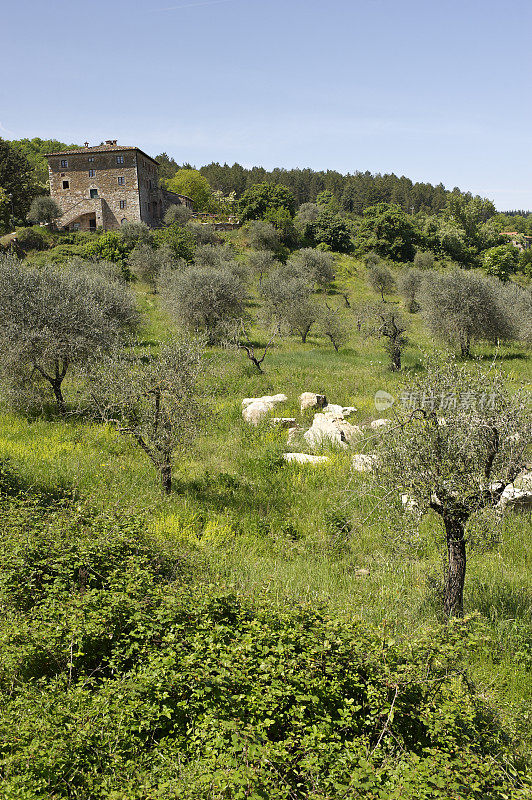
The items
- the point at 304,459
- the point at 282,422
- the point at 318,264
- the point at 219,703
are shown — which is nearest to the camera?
the point at 219,703

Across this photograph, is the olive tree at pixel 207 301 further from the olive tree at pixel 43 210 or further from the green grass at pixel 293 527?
the olive tree at pixel 43 210

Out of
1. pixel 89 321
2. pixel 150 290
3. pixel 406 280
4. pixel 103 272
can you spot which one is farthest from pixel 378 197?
pixel 89 321

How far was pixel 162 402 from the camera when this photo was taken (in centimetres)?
1128

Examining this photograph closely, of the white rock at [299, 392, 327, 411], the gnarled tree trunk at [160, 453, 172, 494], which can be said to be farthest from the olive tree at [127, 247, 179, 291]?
the gnarled tree trunk at [160, 453, 172, 494]

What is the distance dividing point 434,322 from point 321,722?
25.7 m

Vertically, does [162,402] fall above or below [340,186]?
below

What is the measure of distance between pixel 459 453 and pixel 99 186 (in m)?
69.9

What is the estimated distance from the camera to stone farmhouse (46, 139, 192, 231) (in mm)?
64062

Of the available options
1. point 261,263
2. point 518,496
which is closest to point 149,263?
point 261,263

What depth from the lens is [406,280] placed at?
158ft

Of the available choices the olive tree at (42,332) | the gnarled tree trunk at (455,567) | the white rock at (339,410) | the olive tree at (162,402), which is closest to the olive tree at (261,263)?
the olive tree at (42,332)

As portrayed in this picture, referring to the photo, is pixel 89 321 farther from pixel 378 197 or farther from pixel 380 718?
pixel 378 197

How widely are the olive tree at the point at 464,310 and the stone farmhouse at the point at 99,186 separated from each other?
48802mm

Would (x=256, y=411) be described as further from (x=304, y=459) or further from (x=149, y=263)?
(x=149, y=263)
